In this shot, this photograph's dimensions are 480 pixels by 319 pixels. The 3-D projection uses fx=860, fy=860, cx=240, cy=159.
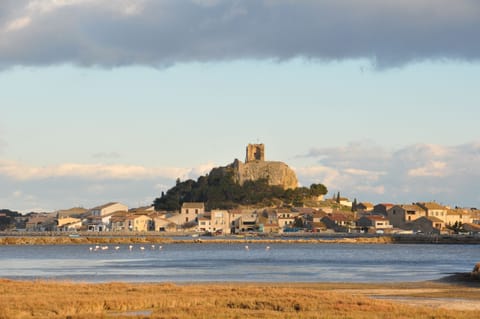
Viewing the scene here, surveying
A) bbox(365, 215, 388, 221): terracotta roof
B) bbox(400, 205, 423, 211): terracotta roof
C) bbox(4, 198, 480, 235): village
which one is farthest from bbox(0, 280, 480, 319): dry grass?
bbox(400, 205, 423, 211): terracotta roof

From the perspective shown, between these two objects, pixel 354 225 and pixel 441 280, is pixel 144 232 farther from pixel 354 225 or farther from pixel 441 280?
pixel 441 280

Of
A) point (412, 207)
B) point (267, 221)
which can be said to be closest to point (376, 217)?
point (412, 207)

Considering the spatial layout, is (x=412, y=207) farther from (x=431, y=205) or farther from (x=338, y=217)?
(x=338, y=217)

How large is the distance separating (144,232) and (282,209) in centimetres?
3768

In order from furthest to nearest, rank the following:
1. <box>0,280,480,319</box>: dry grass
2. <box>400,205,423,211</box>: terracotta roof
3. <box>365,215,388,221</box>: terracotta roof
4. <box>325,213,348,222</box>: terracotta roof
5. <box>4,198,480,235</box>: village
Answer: <box>325,213,348,222</box>: terracotta roof, <box>400,205,423,211</box>: terracotta roof, <box>365,215,388,221</box>: terracotta roof, <box>4,198,480,235</box>: village, <box>0,280,480,319</box>: dry grass

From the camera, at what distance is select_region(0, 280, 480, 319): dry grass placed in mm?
28266

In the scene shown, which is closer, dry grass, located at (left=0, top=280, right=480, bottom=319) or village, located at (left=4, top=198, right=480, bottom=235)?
dry grass, located at (left=0, top=280, right=480, bottom=319)

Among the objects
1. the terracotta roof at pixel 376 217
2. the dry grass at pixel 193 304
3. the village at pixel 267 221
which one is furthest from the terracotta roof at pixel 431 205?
the dry grass at pixel 193 304

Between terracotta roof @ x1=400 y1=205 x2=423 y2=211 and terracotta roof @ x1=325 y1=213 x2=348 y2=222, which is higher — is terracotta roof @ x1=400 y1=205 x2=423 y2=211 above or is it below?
above

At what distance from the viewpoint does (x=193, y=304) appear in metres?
30.9

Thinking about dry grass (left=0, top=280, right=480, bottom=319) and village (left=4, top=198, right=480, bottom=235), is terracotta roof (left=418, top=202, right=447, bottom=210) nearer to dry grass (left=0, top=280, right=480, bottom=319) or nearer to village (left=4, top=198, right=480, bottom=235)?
village (left=4, top=198, right=480, bottom=235)

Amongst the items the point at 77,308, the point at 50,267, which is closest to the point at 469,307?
the point at 77,308

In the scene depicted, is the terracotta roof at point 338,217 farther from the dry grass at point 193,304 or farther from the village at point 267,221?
the dry grass at point 193,304

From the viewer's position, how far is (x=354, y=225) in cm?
18775
